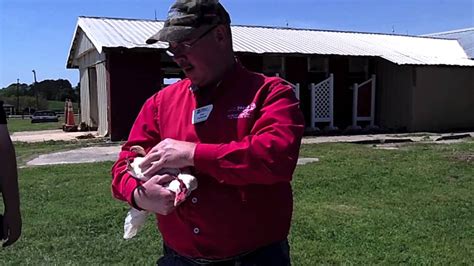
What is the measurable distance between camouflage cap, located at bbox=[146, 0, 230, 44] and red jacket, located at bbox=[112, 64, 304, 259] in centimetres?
21

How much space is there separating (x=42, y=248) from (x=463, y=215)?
14.2ft

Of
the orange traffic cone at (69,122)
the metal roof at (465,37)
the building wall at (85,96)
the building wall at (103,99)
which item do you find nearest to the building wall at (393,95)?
the metal roof at (465,37)

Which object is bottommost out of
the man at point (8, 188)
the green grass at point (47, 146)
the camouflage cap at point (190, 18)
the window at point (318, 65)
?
the green grass at point (47, 146)

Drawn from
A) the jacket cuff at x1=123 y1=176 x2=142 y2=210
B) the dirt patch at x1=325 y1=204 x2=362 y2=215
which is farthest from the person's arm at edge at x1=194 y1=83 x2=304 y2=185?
the dirt patch at x1=325 y1=204 x2=362 y2=215

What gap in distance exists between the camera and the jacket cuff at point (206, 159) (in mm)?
2092

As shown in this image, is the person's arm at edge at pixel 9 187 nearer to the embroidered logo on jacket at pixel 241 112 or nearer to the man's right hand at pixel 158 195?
the man's right hand at pixel 158 195

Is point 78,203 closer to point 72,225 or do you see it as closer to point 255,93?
point 72,225

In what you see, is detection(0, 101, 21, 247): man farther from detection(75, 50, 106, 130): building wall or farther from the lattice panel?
detection(75, 50, 106, 130): building wall

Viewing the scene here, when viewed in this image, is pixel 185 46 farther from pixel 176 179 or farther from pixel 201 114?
pixel 176 179

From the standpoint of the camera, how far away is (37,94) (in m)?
79.2

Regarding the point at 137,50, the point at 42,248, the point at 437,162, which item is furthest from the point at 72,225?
the point at 137,50

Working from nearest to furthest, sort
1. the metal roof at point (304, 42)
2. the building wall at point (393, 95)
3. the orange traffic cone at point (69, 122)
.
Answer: the metal roof at point (304, 42) < the building wall at point (393, 95) < the orange traffic cone at point (69, 122)

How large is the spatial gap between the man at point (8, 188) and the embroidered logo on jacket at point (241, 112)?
41.9 inches

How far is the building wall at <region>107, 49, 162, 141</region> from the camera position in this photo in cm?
1911
